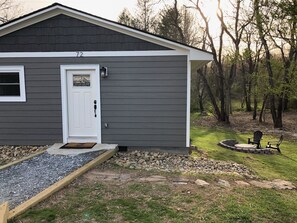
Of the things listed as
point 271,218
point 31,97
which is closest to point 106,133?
point 31,97

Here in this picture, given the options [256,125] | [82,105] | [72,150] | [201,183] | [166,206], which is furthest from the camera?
[256,125]

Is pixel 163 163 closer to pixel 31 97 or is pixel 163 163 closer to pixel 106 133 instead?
pixel 106 133

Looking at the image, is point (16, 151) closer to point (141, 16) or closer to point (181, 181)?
point (181, 181)

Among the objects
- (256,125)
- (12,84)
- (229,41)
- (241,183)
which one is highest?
(229,41)

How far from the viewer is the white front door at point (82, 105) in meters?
7.64

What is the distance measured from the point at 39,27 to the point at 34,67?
3.55 feet

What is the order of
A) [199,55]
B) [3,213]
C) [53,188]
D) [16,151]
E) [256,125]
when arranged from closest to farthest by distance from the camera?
[3,213] < [53,188] < [199,55] < [16,151] < [256,125]

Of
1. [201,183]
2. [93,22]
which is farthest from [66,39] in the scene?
[201,183]

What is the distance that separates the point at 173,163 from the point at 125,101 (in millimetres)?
2134

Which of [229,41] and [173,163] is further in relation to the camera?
[229,41]

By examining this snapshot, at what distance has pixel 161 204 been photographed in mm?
4105

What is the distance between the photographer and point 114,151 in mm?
7309

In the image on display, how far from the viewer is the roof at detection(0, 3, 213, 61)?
723cm

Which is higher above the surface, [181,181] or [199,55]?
[199,55]
